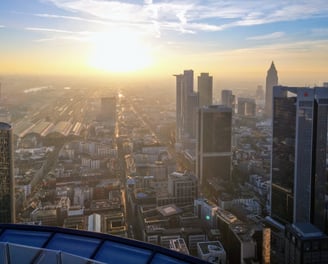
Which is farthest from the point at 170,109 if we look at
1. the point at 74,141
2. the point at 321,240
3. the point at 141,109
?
the point at 321,240

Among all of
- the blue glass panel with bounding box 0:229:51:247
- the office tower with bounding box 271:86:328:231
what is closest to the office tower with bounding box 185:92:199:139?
the office tower with bounding box 271:86:328:231

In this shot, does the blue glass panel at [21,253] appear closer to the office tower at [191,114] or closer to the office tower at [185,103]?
the office tower at [185,103]

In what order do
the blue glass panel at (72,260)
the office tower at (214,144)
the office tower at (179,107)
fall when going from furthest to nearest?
the office tower at (179,107) < the office tower at (214,144) < the blue glass panel at (72,260)

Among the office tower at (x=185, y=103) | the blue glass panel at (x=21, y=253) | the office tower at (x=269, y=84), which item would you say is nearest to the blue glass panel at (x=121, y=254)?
the blue glass panel at (x=21, y=253)

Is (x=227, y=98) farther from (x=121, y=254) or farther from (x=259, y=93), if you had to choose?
(x=121, y=254)

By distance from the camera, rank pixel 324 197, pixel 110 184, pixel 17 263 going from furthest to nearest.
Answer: pixel 110 184
pixel 324 197
pixel 17 263

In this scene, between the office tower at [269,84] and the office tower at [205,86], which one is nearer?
the office tower at [205,86]

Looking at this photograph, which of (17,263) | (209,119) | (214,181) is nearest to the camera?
(17,263)

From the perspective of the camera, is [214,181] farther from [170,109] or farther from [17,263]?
[170,109]
